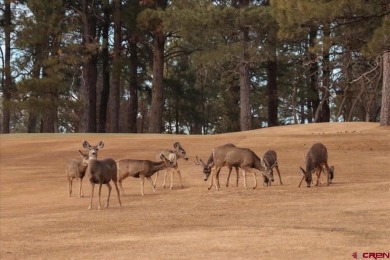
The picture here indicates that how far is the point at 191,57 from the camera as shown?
47.3 m

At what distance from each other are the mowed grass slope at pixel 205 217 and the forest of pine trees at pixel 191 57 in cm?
519

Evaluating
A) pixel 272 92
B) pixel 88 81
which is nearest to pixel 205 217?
pixel 88 81

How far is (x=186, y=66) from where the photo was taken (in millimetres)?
63344

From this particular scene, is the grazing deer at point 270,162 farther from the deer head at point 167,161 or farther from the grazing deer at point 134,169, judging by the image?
the grazing deer at point 134,169

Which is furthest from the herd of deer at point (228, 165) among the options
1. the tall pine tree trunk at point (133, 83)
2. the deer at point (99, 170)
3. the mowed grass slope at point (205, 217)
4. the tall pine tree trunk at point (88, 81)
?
the tall pine tree trunk at point (133, 83)

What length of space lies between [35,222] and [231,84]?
4322cm

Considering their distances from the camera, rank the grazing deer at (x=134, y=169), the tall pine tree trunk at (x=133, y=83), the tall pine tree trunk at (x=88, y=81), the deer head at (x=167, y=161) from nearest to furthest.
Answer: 1. the grazing deer at (x=134, y=169)
2. the deer head at (x=167, y=161)
3. the tall pine tree trunk at (x=88, y=81)
4. the tall pine tree trunk at (x=133, y=83)

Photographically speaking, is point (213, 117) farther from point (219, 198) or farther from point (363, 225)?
point (363, 225)

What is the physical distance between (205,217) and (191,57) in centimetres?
3363

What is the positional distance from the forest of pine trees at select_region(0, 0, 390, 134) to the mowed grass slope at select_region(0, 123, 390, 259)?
5191mm

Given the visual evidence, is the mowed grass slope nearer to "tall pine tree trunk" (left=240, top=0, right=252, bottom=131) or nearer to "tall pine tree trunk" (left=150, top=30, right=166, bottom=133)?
"tall pine tree trunk" (left=240, top=0, right=252, bottom=131)

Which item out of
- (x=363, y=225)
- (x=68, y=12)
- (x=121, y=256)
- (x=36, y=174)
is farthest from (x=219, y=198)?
(x=68, y=12)

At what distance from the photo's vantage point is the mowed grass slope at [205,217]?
10805 mm

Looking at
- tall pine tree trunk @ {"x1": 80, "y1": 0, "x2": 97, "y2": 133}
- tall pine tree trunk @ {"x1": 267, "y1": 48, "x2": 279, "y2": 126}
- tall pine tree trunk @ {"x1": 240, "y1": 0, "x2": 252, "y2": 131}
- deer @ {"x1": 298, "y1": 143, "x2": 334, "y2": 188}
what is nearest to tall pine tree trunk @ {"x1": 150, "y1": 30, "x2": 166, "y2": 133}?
tall pine tree trunk @ {"x1": 80, "y1": 0, "x2": 97, "y2": 133}
